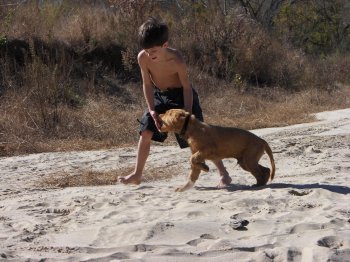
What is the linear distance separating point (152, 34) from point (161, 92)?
73 cm

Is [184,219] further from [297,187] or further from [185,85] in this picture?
[185,85]

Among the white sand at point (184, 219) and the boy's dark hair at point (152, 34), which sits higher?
the boy's dark hair at point (152, 34)

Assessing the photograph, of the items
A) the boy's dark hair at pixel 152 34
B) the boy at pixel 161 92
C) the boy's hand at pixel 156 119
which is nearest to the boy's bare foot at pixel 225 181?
the boy at pixel 161 92

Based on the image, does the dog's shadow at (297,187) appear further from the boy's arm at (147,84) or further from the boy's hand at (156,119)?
the boy's arm at (147,84)

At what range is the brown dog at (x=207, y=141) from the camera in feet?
18.2

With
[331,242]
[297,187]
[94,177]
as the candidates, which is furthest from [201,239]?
[94,177]

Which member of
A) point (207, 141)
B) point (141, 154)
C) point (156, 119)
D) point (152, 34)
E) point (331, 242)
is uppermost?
point (152, 34)

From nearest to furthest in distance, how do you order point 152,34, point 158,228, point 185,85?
point 158,228, point 152,34, point 185,85

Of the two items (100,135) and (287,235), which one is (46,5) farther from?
(287,235)

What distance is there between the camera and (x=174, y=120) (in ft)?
18.1

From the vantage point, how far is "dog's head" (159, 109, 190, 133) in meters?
5.50

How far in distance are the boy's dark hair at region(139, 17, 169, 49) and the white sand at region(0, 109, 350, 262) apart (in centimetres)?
132

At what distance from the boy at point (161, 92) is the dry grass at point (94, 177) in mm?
687

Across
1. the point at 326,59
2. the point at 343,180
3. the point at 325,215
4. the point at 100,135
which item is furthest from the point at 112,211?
the point at 326,59
